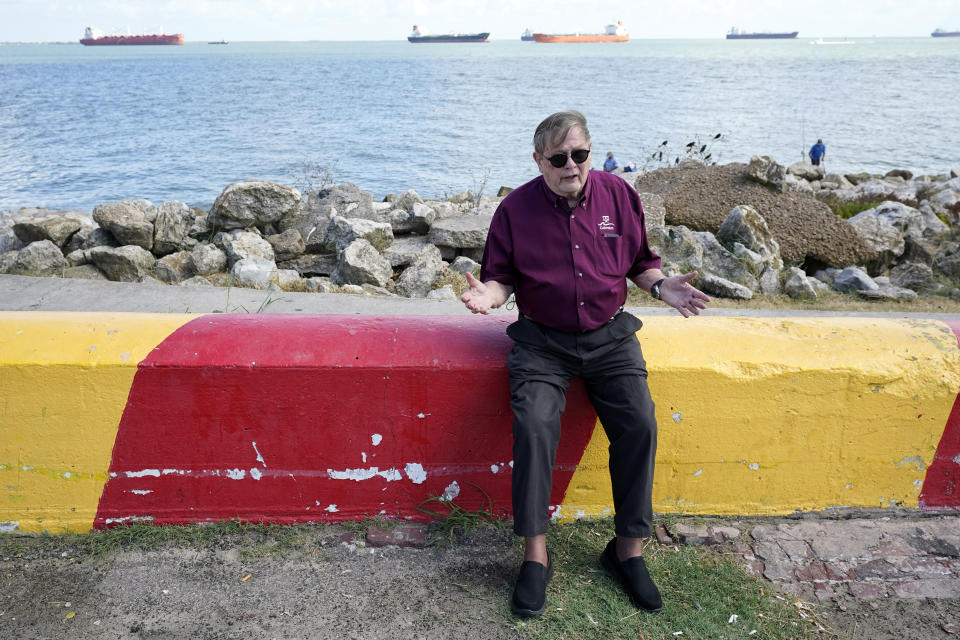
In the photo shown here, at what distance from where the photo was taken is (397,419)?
2703mm

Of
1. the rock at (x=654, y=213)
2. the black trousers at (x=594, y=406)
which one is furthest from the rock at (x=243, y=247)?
the black trousers at (x=594, y=406)

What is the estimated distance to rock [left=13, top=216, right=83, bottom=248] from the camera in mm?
8188

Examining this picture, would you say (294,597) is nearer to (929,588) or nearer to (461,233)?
(929,588)

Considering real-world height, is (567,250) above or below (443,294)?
above

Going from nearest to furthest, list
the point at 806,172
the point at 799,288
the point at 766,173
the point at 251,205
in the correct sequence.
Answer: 1. the point at 799,288
2. the point at 251,205
3. the point at 766,173
4. the point at 806,172

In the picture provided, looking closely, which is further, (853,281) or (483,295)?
(853,281)

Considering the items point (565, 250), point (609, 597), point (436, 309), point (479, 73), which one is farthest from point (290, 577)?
point (479, 73)

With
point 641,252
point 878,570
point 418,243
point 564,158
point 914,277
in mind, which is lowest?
point 914,277

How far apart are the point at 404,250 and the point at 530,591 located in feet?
19.2

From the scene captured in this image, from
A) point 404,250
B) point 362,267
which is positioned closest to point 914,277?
point 404,250

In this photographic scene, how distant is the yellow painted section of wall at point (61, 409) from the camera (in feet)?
8.41

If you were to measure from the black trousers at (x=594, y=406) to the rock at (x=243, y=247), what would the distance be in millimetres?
5066

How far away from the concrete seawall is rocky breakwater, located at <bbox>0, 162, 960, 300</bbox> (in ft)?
12.0

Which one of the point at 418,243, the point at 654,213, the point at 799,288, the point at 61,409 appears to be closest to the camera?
the point at 61,409
